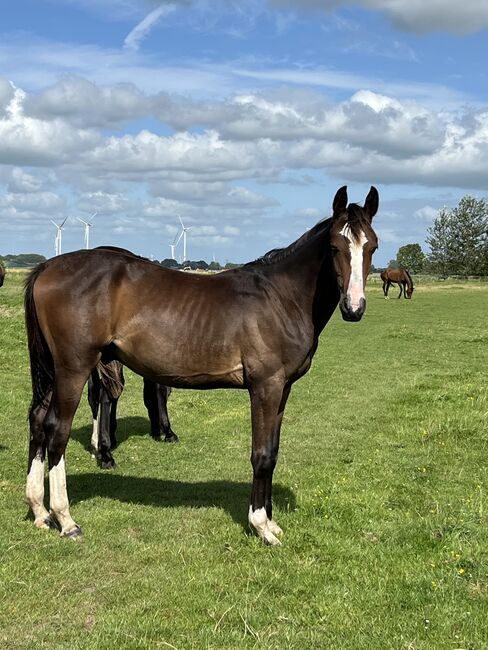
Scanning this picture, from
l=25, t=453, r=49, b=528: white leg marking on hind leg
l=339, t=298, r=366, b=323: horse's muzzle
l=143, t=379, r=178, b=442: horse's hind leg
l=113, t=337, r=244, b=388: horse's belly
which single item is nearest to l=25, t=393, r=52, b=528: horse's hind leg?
l=25, t=453, r=49, b=528: white leg marking on hind leg

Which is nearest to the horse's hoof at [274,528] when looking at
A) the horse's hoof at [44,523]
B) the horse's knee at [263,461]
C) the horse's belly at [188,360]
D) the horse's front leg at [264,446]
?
the horse's front leg at [264,446]

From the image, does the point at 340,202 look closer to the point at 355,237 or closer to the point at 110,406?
the point at 355,237

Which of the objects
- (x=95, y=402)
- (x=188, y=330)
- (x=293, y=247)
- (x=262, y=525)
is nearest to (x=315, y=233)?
(x=293, y=247)

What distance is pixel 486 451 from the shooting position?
871 cm

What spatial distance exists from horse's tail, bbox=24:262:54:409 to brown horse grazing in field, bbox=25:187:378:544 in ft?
0.13

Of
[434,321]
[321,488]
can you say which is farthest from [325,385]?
[434,321]

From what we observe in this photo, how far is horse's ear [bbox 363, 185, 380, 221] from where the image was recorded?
563cm

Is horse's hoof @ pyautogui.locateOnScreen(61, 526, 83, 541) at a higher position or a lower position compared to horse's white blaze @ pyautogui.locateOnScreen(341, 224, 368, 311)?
lower

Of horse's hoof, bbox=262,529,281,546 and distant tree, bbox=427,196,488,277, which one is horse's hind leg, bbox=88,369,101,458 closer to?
horse's hoof, bbox=262,529,281,546

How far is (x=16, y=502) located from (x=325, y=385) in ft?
29.2

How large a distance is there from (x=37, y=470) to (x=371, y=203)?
4082 mm

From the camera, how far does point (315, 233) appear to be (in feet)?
20.2

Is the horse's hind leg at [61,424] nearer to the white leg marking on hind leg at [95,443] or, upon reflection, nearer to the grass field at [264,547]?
the grass field at [264,547]

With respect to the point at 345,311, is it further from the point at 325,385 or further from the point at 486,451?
the point at 325,385
